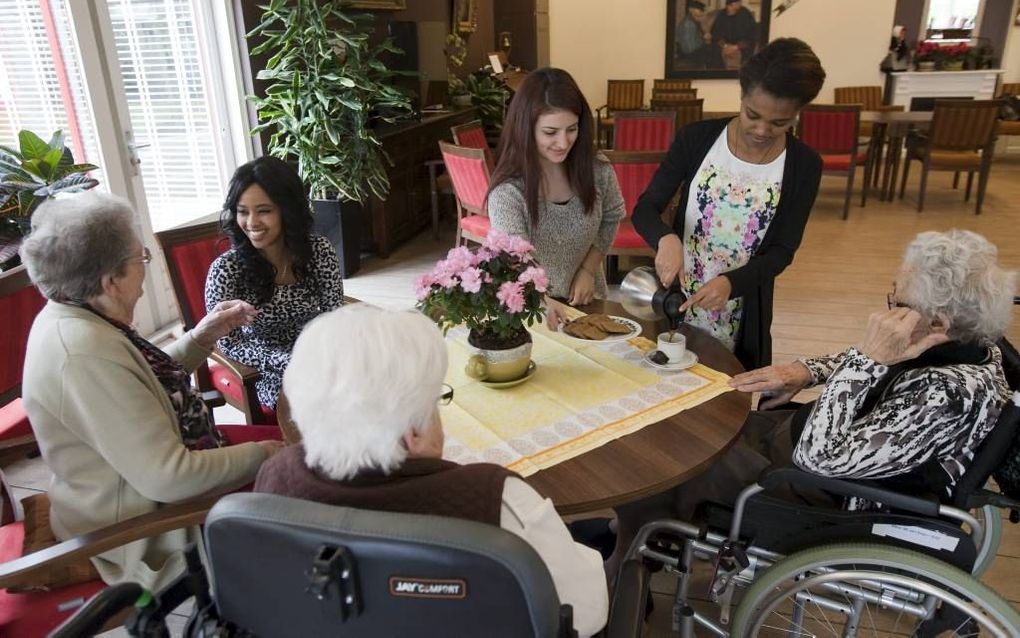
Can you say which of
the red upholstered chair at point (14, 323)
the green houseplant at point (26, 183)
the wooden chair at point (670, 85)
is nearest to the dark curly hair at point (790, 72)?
the red upholstered chair at point (14, 323)

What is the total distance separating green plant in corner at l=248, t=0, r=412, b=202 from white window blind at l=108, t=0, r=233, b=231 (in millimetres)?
331

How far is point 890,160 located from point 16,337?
24.1 ft

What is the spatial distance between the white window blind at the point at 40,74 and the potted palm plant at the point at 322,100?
103 centimetres

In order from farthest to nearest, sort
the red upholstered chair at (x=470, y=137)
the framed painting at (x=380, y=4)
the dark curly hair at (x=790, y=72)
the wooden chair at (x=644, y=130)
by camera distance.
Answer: the wooden chair at (x=644, y=130) → the framed painting at (x=380, y=4) → the red upholstered chair at (x=470, y=137) → the dark curly hair at (x=790, y=72)

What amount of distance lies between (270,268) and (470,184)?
2412mm

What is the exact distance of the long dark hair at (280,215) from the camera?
207cm

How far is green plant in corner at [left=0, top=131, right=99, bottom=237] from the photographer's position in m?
2.65

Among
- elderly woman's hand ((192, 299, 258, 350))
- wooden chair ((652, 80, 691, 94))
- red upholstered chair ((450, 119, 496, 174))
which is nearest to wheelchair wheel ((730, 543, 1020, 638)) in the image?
elderly woman's hand ((192, 299, 258, 350))

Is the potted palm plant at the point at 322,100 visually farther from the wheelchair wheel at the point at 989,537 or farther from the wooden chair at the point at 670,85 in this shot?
the wooden chair at the point at 670,85

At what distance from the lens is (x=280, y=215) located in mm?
2105

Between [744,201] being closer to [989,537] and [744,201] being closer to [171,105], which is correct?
[989,537]

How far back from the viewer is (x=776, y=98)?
1715 mm

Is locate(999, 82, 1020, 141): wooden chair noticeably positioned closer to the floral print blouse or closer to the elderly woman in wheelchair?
the floral print blouse

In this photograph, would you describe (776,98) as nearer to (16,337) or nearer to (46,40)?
(16,337)
